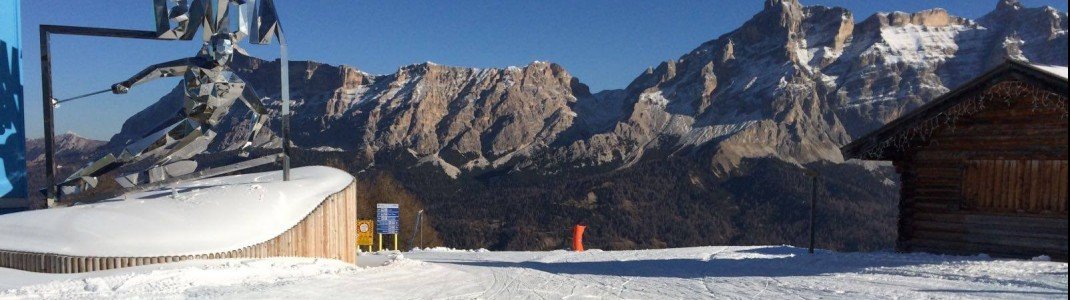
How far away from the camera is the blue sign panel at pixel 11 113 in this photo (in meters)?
12.4

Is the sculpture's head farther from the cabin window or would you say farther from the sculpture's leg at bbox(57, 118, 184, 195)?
the cabin window

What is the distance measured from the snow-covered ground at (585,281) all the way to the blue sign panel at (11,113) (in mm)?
4655

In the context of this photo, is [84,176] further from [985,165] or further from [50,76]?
[985,165]

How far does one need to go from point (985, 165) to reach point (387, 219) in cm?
1543

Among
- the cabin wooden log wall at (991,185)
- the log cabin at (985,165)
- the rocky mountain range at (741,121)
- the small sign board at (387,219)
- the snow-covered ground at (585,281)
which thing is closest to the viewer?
the snow-covered ground at (585,281)

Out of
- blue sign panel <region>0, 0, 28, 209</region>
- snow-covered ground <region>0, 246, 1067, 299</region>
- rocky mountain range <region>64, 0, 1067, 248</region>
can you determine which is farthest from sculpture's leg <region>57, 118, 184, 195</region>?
rocky mountain range <region>64, 0, 1067, 248</region>

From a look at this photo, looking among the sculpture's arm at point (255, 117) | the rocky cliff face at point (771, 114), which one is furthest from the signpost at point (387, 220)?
the rocky cliff face at point (771, 114)

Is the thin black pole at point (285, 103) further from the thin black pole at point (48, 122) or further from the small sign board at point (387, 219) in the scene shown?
the small sign board at point (387, 219)

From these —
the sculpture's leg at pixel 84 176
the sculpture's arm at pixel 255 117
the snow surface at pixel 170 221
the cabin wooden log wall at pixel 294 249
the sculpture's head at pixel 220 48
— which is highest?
the sculpture's head at pixel 220 48

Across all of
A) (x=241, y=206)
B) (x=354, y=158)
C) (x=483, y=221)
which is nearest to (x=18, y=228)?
(x=241, y=206)

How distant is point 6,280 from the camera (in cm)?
816

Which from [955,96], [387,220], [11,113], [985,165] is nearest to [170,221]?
[11,113]

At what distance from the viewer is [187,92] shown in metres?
11.7

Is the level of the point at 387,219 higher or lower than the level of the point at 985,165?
lower
